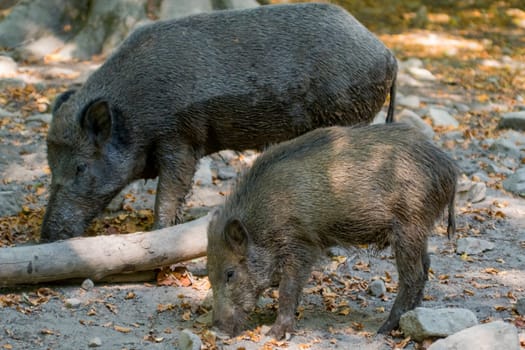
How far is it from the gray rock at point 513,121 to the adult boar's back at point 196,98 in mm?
3866

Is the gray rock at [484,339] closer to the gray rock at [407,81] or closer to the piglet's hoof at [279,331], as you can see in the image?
the piglet's hoof at [279,331]

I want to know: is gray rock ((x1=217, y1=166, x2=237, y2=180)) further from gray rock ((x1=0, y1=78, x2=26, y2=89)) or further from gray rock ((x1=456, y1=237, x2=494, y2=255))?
gray rock ((x1=0, y1=78, x2=26, y2=89))

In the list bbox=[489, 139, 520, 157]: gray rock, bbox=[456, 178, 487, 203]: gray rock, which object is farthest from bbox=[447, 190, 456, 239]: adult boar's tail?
bbox=[489, 139, 520, 157]: gray rock

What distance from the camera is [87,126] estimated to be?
6.83 m

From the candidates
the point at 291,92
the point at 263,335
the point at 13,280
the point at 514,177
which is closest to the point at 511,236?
the point at 514,177

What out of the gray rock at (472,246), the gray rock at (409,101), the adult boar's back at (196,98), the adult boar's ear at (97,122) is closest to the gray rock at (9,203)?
the adult boar's back at (196,98)

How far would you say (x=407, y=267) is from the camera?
18.3 feet

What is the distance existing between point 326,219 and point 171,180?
1.88m

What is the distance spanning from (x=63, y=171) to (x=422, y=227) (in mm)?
2913

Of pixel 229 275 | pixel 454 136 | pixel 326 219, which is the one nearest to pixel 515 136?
pixel 454 136

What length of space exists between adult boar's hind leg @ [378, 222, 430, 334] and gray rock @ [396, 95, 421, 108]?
19.1 feet

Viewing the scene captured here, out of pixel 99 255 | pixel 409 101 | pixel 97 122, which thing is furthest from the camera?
pixel 409 101

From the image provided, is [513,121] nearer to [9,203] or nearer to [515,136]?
[515,136]

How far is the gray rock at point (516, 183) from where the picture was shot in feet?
28.3
